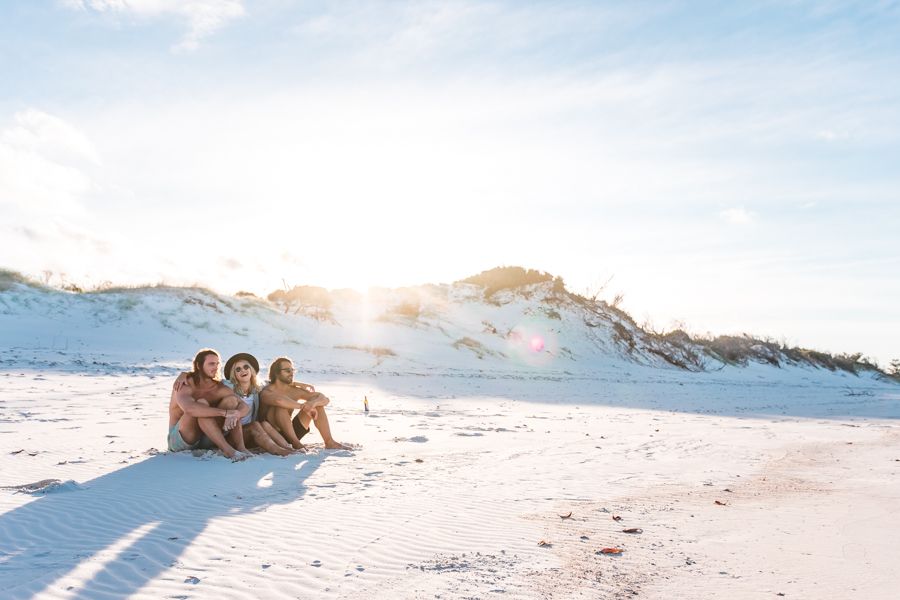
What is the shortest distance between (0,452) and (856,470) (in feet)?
32.1

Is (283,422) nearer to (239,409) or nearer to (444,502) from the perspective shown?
(239,409)

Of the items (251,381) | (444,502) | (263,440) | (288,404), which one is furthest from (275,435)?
(444,502)

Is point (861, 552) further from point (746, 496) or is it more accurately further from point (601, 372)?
point (601, 372)

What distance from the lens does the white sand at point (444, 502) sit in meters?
3.71

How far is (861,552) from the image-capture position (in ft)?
14.3

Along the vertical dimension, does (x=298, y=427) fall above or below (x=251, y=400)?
below

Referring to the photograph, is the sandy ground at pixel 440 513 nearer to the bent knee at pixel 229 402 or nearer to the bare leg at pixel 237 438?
the bare leg at pixel 237 438

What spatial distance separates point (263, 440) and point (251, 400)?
0.48 metres

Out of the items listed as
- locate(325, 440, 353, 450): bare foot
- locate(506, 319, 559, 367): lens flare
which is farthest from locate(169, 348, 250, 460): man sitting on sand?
locate(506, 319, 559, 367): lens flare

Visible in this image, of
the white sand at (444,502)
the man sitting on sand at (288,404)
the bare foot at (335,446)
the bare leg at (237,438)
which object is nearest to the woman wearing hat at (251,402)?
the man sitting on sand at (288,404)

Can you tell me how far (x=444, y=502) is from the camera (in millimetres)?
5613

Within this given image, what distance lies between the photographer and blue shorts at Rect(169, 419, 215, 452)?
7.17 m

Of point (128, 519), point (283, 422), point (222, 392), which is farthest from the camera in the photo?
point (283, 422)

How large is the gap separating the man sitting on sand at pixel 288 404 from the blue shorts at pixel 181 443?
676 mm
